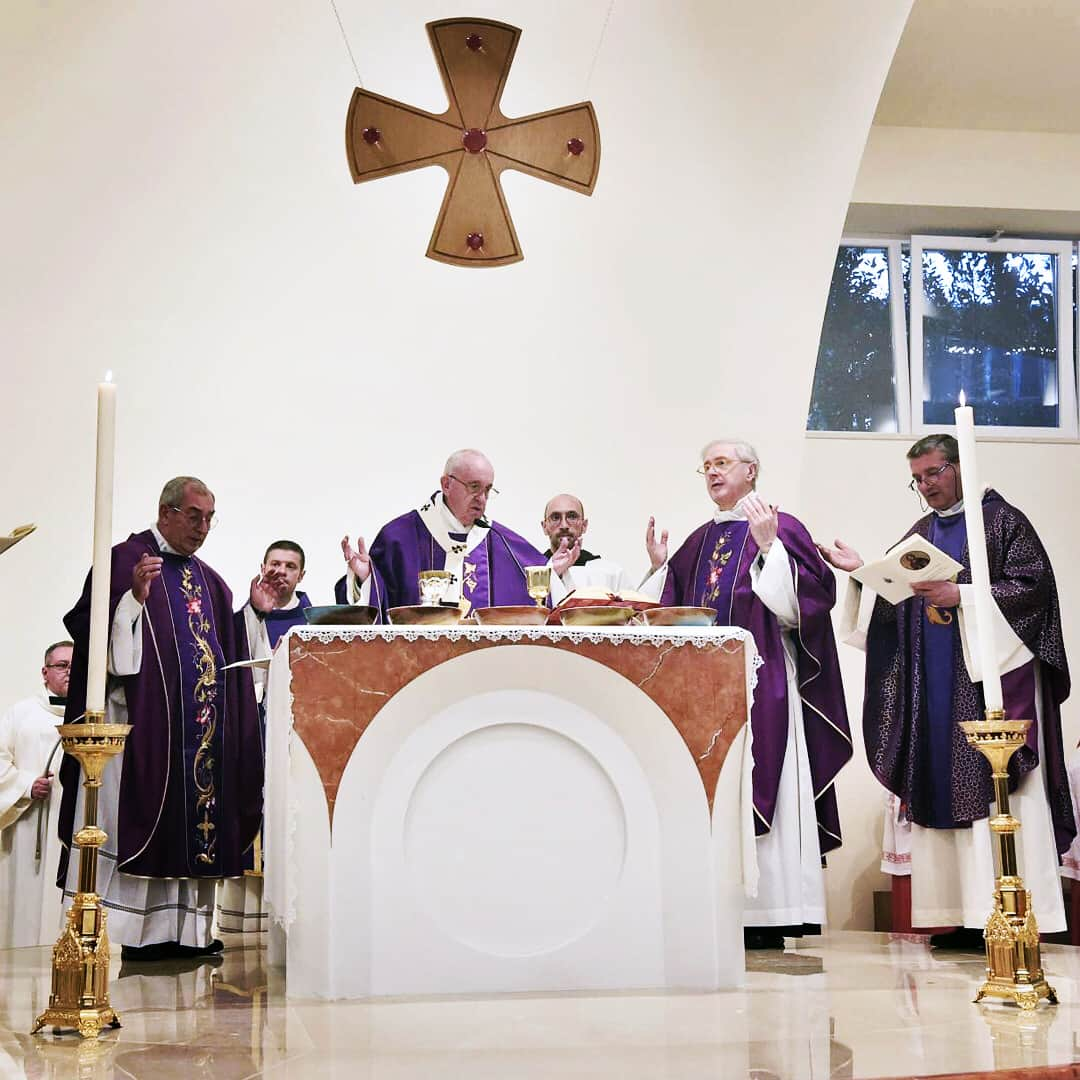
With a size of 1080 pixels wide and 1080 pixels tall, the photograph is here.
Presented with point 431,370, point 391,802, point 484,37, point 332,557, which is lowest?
point 391,802

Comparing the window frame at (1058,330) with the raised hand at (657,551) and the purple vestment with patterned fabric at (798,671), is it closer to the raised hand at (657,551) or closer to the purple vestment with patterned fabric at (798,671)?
the raised hand at (657,551)

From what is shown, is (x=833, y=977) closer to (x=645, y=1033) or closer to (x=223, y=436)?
(x=645, y=1033)

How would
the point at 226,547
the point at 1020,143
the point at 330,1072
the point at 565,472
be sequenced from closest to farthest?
1. the point at 330,1072
2. the point at 226,547
3. the point at 565,472
4. the point at 1020,143

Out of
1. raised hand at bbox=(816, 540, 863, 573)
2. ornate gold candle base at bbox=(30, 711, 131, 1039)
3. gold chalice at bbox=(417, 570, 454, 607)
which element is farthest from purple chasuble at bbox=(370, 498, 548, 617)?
ornate gold candle base at bbox=(30, 711, 131, 1039)

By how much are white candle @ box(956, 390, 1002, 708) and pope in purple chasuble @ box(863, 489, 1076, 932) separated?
162 cm

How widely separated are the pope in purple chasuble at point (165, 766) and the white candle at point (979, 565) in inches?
128

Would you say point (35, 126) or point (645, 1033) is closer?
point (645, 1033)

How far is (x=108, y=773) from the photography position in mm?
5477

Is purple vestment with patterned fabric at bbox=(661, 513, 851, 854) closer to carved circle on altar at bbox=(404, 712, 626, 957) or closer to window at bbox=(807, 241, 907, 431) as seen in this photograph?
carved circle on altar at bbox=(404, 712, 626, 957)

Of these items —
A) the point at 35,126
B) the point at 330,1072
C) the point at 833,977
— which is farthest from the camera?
the point at 35,126

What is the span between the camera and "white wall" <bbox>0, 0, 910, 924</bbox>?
7.77 metres

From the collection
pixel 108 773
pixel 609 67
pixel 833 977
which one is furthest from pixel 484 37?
pixel 833 977

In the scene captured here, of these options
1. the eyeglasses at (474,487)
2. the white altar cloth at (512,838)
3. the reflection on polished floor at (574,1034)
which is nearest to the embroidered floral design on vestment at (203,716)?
the reflection on polished floor at (574,1034)

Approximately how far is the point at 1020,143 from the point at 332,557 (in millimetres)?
6036
